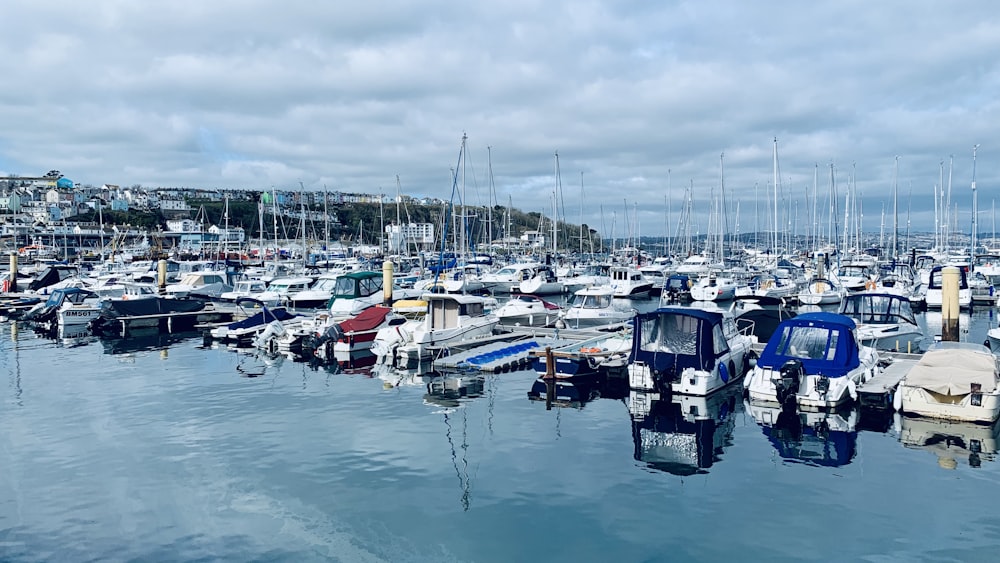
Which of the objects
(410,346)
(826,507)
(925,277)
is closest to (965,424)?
(826,507)

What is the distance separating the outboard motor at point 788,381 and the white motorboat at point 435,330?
13.7m

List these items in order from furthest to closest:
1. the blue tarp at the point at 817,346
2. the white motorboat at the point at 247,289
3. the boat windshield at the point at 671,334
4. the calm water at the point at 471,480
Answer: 1. the white motorboat at the point at 247,289
2. the boat windshield at the point at 671,334
3. the blue tarp at the point at 817,346
4. the calm water at the point at 471,480

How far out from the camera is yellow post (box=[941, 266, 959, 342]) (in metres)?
31.2

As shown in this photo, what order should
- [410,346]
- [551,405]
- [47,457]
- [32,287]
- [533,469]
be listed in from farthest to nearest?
[32,287] < [410,346] < [551,405] < [47,457] < [533,469]

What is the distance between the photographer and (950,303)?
31.3m

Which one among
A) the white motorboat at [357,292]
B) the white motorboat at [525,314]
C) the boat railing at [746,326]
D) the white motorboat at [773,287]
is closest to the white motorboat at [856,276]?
the white motorboat at [773,287]

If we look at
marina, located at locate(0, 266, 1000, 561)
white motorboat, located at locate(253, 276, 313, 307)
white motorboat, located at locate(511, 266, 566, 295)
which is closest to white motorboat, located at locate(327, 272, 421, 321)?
white motorboat, located at locate(253, 276, 313, 307)

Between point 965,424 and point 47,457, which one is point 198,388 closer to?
point 47,457

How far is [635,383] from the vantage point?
22344 millimetres

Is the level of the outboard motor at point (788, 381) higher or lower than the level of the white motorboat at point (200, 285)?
lower

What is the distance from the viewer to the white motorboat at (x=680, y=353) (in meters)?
21.7

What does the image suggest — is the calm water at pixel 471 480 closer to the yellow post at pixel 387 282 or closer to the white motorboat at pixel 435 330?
the white motorboat at pixel 435 330

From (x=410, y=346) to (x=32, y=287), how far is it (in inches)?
1823

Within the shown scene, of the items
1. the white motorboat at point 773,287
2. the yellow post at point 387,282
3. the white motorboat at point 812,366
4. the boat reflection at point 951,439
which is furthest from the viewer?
the white motorboat at point 773,287
